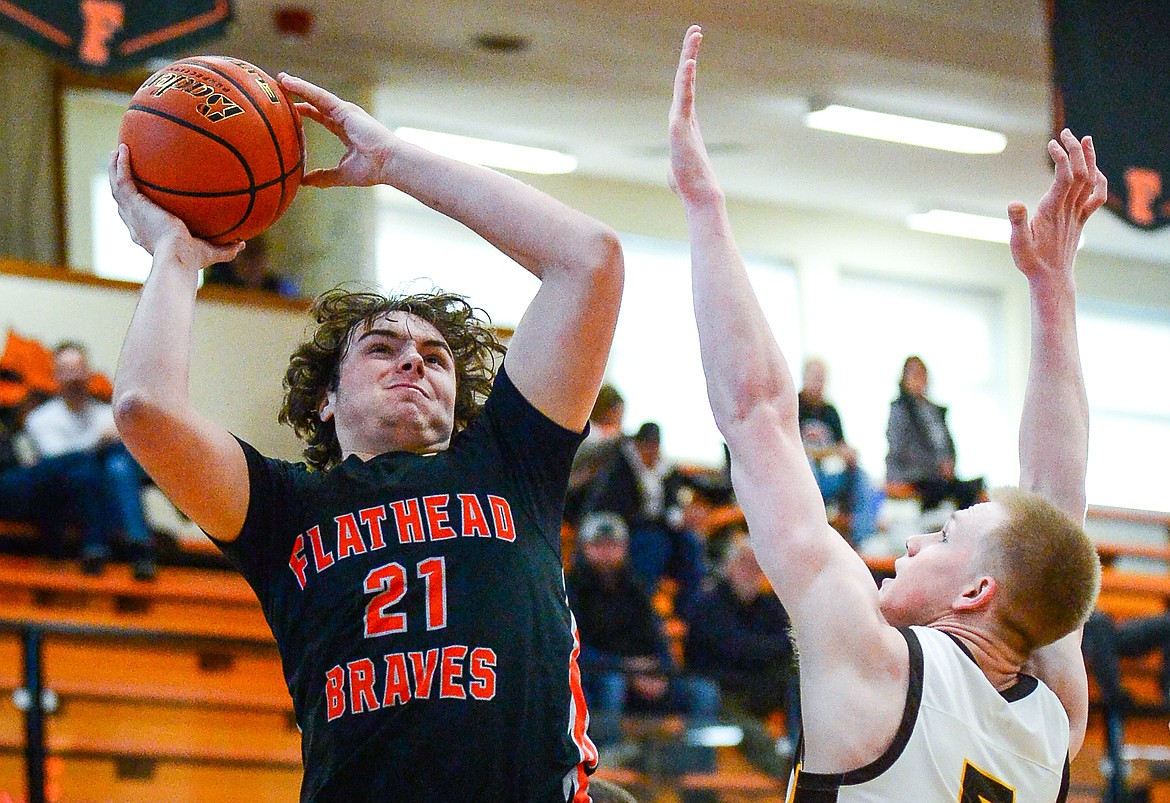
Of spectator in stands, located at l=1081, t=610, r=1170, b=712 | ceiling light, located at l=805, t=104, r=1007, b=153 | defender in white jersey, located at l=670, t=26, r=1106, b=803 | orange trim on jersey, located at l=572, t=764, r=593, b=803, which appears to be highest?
ceiling light, located at l=805, t=104, r=1007, b=153

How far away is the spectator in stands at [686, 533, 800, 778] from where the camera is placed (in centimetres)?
723

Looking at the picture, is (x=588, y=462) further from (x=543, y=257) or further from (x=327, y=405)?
(x=543, y=257)

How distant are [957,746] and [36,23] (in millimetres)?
5787

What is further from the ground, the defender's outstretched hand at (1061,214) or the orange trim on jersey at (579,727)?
the defender's outstretched hand at (1061,214)

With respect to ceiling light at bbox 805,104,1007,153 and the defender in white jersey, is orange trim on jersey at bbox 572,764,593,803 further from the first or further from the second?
ceiling light at bbox 805,104,1007,153

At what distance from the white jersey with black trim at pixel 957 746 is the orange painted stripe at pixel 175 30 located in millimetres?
5568

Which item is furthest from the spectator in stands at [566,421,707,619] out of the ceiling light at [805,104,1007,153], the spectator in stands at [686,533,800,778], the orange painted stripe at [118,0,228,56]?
the ceiling light at [805,104,1007,153]

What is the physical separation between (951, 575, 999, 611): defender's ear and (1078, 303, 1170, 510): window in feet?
46.9

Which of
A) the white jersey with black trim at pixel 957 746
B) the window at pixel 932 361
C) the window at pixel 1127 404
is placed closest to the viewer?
the white jersey with black trim at pixel 957 746

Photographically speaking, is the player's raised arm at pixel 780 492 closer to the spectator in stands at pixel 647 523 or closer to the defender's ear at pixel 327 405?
the defender's ear at pixel 327 405

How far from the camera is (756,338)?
263 cm

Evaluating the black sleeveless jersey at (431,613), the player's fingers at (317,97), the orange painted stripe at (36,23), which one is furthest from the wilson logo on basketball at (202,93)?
the orange painted stripe at (36,23)

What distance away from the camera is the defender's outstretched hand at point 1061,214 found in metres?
2.97

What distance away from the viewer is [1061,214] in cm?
303
